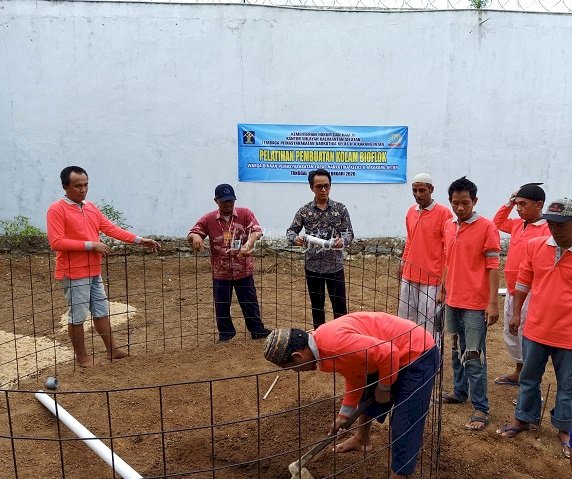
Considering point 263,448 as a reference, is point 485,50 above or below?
above

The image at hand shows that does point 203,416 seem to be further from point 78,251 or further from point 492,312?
point 492,312

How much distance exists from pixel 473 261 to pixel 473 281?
0.14 meters

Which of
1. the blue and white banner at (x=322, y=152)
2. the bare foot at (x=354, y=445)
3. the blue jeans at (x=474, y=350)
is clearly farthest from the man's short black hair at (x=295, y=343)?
the blue and white banner at (x=322, y=152)

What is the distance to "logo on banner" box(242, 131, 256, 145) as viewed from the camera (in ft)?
27.0

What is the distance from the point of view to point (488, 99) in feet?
27.0

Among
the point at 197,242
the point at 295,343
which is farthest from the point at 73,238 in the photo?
the point at 295,343

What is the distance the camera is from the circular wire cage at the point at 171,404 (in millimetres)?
3080

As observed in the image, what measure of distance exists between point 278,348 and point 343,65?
6.55 m

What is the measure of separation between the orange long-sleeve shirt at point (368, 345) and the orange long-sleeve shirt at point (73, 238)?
246 cm

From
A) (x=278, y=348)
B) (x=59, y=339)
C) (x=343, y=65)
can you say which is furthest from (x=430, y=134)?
(x=278, y=348)

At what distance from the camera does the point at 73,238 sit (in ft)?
14.2

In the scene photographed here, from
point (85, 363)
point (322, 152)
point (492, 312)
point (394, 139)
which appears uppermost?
point (394, 139)

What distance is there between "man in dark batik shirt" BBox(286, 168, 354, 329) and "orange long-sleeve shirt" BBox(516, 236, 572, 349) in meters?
1.76

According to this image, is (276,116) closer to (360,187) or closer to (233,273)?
(360,187)
